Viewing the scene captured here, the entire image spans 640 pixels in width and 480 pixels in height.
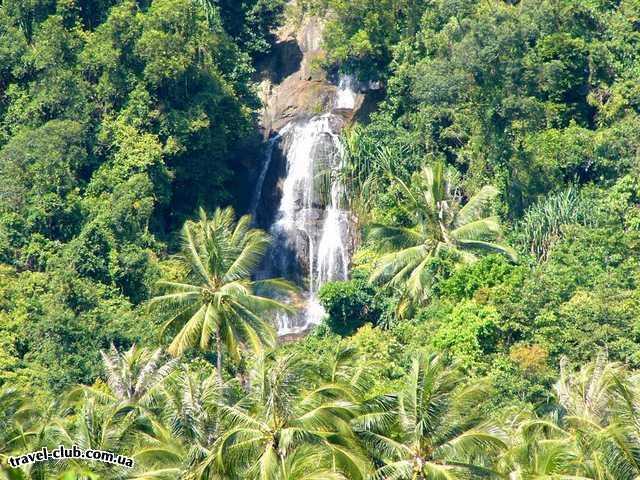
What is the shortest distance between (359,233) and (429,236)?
429 inches

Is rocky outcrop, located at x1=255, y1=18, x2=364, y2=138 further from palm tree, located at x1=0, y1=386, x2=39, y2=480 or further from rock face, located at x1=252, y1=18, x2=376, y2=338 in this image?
palm tree, located at x1=0, y1=386, x2=39, y2=480

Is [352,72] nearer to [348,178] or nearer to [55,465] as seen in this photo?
[348,178]

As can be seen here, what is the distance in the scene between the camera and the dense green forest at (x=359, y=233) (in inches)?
1280

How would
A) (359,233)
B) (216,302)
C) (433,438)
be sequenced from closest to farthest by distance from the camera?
(433,438) < (216,302) < (359,233)

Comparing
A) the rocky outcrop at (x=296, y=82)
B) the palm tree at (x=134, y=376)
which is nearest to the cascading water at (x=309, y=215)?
the rocky outcrop at (x=296, y=82)

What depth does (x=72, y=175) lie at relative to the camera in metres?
56.9

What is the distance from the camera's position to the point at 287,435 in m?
29.4

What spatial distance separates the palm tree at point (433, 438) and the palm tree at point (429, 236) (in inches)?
635

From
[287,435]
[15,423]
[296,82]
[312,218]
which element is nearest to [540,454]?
[287,435]

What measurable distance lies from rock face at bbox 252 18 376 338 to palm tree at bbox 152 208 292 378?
1560 cm

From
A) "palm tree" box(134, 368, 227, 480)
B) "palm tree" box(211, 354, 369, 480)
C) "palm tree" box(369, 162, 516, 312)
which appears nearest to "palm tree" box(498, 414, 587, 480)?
"palm tree" box(211, 354, 369, 480)

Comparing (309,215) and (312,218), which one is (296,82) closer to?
(309,215)

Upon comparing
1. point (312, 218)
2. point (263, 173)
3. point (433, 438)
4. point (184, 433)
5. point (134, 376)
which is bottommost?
point (433, 438)

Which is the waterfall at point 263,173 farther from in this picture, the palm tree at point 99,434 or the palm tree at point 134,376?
the palm tree at point 99,434
